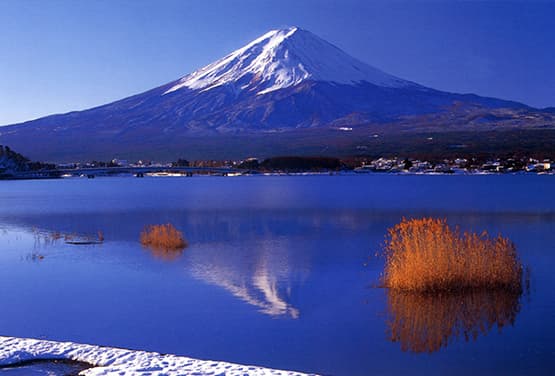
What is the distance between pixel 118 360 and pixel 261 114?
159053 millimetres

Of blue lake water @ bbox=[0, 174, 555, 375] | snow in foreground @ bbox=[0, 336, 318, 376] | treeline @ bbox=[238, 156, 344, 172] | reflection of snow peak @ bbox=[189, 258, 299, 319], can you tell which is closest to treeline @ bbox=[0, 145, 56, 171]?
treeline @ bbox=[238, 156, 344, 172]

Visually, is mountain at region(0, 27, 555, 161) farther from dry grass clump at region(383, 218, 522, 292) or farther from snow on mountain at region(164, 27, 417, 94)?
dry grass clump at region(383, 218, 522, 292)

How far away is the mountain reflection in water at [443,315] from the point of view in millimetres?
8664

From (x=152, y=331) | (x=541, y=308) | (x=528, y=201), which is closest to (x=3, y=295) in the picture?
(x=152, y=331)

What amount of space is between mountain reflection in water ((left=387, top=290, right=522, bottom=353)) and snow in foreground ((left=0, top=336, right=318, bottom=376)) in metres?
2.66

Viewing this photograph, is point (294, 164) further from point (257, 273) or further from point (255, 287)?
point (255, 287)

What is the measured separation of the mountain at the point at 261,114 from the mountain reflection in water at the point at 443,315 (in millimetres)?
103046

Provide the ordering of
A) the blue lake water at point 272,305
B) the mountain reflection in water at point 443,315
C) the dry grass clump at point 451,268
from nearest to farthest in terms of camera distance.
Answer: the blue lake water at point 272,305
the mountain reflection in water at point 443,315
the dry grass clump at point 451,268

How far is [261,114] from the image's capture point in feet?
541

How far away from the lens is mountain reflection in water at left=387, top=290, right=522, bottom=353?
8664 millimetres

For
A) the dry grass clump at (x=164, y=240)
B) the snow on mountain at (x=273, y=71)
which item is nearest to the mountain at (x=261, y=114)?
the snow on mountain at (x=273, y=71)

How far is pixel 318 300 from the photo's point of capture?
10.7m

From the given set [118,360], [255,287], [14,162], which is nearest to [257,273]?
[255,287]

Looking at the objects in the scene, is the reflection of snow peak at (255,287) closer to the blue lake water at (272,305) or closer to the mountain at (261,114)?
the blue lake water at (272,305)
